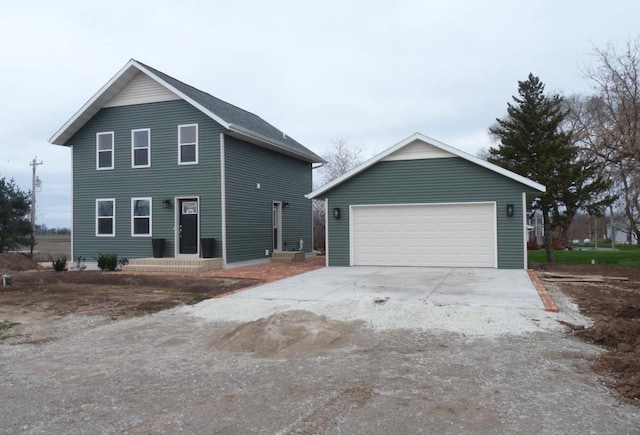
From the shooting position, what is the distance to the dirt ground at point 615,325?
15.4ft

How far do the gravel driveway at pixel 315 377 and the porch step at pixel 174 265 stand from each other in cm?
673

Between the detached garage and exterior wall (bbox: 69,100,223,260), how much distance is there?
3.56m

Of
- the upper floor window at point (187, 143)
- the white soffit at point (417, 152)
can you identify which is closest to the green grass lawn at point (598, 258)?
the white soffit at point (417, 152)

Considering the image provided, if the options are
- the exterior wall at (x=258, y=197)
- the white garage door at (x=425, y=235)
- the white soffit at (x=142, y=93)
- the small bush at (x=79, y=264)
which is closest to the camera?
the white garage door at (x=425, y=235)

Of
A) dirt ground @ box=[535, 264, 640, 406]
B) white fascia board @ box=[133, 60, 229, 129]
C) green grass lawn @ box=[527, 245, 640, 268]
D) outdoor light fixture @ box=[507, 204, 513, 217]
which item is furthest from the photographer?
green grass lawn @ box=[527, 245, 640, 268]

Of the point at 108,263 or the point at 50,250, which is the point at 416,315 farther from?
the point at 50,250

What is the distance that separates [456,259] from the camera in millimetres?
14680

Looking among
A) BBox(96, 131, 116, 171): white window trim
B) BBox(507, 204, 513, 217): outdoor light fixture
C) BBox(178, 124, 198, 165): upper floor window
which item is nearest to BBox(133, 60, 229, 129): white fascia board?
BBox(178, 124, 198, 165): upper floor window

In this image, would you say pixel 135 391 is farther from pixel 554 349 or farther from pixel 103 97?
pixel 103 97

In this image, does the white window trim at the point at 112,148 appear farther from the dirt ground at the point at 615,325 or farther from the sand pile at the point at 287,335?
the dirt ground at the point at 615,325

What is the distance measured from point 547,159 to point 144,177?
44.9ft

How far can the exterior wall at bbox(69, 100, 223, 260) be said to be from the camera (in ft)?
52.3

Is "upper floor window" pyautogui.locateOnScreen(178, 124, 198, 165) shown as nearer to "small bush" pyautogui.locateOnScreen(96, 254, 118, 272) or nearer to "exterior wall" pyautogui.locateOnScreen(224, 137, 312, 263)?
"exterior wall" pyautogui.locateOnScreen(224, 137, 312, 263)

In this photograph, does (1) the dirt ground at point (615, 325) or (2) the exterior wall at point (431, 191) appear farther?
(2) the exterior wall at point (431, 191)
